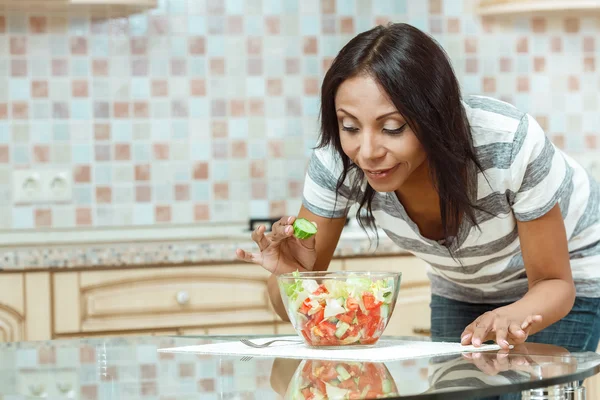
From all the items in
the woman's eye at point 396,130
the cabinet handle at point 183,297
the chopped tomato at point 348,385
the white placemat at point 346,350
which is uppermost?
the woman's eye at point 396,130

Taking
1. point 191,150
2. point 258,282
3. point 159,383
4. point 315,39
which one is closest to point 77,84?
point 191,150

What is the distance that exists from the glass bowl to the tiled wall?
74.5 inches

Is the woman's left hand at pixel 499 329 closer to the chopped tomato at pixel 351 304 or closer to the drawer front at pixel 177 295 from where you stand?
the chopped tomato at pixel 351 304

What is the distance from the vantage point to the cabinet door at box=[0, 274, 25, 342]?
238 centimetres

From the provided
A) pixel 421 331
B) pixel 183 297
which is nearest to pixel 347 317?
pixel 183 297

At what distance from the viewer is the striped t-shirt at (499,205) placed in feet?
4.82

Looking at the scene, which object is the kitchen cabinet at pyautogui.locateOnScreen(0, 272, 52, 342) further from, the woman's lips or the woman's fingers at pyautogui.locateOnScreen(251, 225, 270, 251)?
the woman's lips

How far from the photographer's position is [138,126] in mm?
3051

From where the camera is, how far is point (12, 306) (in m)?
2.38

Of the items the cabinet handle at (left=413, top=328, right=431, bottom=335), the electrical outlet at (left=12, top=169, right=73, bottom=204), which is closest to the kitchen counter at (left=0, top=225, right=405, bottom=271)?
the cabinet handle at (left=413, top=328, right=431, bottom=335)

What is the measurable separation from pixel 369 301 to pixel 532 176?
1.41 ft

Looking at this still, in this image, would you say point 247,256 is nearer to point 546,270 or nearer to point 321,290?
point 321,290

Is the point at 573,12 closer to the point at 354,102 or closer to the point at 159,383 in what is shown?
the point at 354,102

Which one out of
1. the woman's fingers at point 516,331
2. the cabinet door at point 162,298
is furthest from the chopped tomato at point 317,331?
the cabinet door at point 162,298
